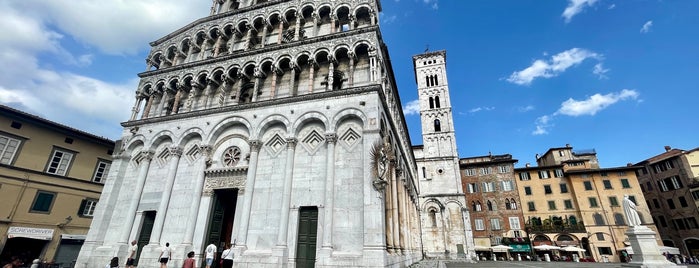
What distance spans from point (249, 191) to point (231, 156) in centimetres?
286

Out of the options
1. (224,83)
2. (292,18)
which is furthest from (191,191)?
(292,18)

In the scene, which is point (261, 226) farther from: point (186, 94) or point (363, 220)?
point (186, 94)

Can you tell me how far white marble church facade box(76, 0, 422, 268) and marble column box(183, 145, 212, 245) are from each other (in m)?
0.07

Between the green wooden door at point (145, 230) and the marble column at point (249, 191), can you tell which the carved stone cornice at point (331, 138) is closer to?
the marble column at point (249, 191)

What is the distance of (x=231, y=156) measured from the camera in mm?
16156

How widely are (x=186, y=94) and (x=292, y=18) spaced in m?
8.96

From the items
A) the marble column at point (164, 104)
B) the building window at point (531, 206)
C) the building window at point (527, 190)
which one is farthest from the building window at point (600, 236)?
the marble column at point (164, 104)

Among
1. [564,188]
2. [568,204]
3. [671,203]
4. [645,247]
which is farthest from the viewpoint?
[564,188]

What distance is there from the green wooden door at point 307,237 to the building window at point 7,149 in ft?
68.1

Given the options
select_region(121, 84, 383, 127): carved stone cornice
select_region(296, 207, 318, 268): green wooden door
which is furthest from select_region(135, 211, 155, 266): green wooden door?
select_region(296, 207, 318, 268): green wooden door

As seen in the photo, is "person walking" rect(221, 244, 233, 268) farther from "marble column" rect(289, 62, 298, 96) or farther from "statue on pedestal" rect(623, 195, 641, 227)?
"statue on pedestal" rect(623, 195, 641, 227)

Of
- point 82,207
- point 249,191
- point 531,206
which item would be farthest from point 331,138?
point 531,206

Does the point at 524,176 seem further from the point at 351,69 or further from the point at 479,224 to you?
the point at 351,69

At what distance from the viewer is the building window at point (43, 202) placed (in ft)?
65.4
